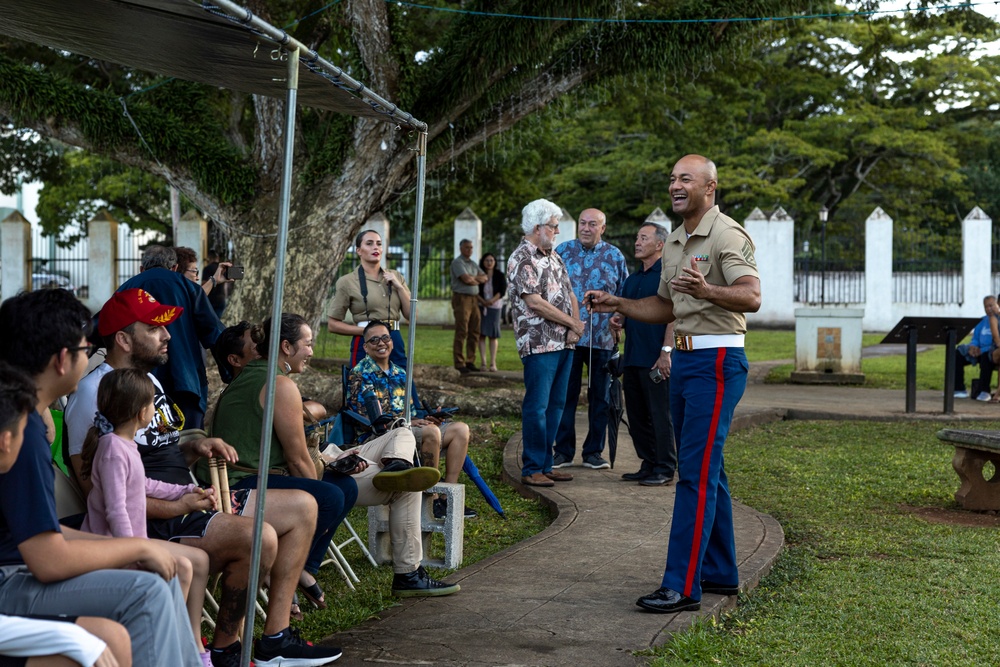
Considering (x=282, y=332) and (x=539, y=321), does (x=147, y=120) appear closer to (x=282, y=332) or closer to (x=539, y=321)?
(x=539, y=321)

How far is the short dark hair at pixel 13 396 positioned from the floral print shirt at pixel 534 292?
5168 millimetres

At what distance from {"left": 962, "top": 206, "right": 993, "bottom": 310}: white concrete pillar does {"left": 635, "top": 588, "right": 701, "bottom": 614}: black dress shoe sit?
26656 millimetres

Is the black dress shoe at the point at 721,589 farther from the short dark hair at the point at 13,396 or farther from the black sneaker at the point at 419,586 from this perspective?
the short dark hair at the point at 13,396

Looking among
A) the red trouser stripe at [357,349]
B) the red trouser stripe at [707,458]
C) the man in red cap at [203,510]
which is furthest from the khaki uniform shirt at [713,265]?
the red trouser stripe at [357,349]

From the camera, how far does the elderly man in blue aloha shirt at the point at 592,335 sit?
894 cm

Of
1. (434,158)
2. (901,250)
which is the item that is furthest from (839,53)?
(434,158)

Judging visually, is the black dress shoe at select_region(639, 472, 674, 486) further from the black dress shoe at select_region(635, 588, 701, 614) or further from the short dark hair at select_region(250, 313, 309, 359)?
the short dark hair at select_region(250, 313, 309, 359)

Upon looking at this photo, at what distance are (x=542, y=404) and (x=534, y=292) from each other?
0.77 meters

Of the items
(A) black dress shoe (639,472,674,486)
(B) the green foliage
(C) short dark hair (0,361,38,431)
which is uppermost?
(B) the green foliage

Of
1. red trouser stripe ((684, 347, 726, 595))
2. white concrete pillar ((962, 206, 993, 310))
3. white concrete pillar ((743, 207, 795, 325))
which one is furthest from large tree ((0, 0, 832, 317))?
white concrete pillar ((962, 206, 993, 310))

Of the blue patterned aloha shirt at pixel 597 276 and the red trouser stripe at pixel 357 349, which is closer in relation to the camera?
the red trouser stripe at pixel 357 349

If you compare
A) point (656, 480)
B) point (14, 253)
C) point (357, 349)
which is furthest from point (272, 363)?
point (14, 253)

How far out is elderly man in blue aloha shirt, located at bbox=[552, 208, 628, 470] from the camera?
894 cm

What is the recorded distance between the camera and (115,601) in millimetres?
3346
